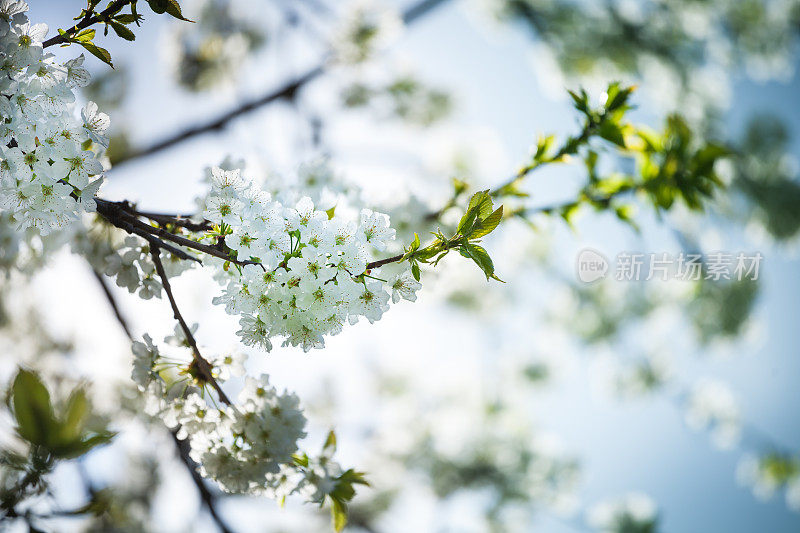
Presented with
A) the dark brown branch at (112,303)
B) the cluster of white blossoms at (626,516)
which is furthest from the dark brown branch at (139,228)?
the cluster of white blossoms at (626,516)

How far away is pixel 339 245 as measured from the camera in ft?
3.04

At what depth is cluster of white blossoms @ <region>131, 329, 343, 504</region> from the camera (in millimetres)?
1097

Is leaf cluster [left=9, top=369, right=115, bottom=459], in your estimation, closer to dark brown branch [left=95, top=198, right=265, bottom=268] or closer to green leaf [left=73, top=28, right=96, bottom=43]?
dark brown branch [left=95, top=198, right=265, bottom=268]

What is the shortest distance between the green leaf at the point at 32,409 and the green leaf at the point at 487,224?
881 mm

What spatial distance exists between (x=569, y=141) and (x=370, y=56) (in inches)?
116

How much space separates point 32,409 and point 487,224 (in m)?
0.95

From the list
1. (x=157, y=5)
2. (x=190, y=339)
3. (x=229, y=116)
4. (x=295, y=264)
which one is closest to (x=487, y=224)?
(x=295, y=264)

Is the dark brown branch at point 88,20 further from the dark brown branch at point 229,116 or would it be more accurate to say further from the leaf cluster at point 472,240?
the dark brown branch at point 229,116

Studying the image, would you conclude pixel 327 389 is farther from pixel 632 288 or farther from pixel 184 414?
pixel 184 414

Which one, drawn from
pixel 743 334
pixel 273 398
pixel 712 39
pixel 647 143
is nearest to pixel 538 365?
pixel 743 334

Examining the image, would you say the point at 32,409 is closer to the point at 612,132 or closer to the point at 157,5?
the point at 157,5

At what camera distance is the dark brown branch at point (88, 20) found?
94 cm

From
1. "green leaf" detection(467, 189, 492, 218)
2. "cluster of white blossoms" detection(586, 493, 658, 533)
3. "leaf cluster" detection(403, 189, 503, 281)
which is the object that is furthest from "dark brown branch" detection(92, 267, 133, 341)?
"cluster of white blossoms" detection(586, 493, 658, 533)

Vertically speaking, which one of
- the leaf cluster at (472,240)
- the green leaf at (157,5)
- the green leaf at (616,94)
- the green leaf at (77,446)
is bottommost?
the green leaf at (77,446)
